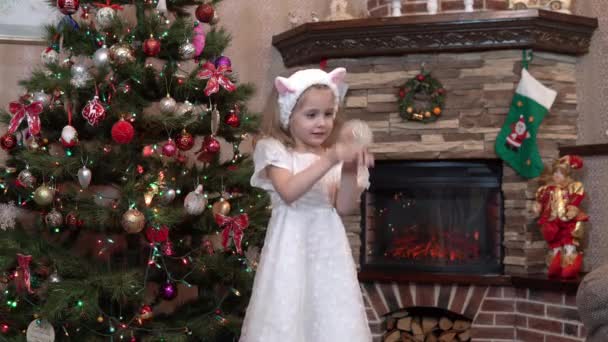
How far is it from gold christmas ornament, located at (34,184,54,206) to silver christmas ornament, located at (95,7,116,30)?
23.5 inches

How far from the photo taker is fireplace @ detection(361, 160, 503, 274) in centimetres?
413

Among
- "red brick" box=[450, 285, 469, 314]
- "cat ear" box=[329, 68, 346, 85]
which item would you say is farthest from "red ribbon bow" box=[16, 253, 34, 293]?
"red brick" box=[450, 285, 469, 314]

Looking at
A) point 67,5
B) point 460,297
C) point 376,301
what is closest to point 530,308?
point 460,297

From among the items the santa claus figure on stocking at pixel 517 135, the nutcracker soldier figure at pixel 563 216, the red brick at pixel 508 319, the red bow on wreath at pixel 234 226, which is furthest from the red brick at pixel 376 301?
the red bow on wreath at pixel 234 226

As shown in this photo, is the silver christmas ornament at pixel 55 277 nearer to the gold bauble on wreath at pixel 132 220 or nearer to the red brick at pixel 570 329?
the gold bauble on wreath at pixel 132 220

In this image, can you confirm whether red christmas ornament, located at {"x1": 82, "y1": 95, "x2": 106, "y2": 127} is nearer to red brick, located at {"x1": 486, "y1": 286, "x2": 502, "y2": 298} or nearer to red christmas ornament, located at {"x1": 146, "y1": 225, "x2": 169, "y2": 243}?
red christmas ornament, located at {"x1": 146, "y1": 225, "x2": 169, "y2": 243}

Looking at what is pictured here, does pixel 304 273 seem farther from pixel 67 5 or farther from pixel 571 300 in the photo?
pixel 571 300

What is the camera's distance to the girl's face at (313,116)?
2148mm

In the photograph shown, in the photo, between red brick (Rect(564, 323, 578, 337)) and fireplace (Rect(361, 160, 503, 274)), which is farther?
fireplace (Rect(361, 160, 503, 274))

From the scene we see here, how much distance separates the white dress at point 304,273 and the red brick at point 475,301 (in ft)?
6.61

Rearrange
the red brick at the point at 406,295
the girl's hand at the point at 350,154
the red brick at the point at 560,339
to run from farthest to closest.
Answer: the red brick at the point at 406,295, the red brick at the point at 560,339, the girl's hand at the point at 350,154

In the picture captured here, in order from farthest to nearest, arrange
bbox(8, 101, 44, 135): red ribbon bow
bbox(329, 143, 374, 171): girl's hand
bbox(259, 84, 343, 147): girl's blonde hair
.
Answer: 1. bbox(8, 101, 44, 135): red ribbon bow
2. bbox(259, 84, 343, 147): girl's blonde hair
3. bbox(329, 143, 374, 171): girl's hand

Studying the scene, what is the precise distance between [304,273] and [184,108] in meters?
0.95

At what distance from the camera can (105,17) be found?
282cm
